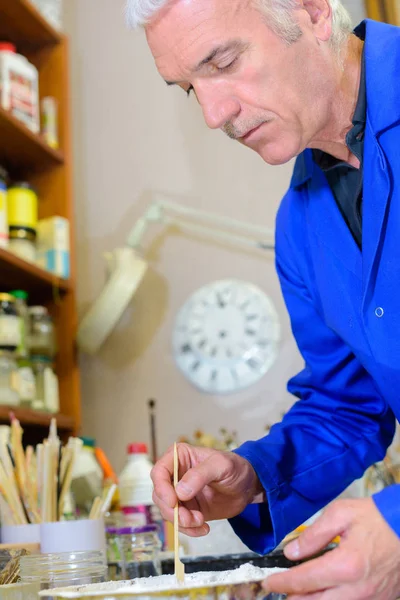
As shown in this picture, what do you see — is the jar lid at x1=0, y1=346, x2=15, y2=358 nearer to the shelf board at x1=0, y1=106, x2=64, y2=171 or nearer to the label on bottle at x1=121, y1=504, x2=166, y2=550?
the label on bottle at x1=121, y1=504, x2=166, y2=550

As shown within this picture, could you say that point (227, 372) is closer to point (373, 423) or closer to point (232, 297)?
point (232, 297)

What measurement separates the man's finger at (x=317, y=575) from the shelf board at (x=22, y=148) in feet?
5.23

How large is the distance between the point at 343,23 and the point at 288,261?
0.35m

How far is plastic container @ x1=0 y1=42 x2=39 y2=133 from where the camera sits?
6.52 ft

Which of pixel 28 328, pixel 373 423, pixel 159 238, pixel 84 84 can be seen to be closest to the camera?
pixel 373 423

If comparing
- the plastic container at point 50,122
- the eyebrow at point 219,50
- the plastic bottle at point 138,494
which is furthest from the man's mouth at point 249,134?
the plastic container at point 50,122

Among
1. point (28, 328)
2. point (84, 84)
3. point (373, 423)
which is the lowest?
point (373, 423)

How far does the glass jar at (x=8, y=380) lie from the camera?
1.76m

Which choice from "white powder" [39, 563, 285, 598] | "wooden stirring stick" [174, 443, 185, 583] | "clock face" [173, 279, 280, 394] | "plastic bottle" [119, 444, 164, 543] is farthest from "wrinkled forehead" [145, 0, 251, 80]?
"clock face" [173, 279, 280, 394]

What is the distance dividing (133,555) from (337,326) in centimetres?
48

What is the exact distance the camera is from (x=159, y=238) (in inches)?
93.8

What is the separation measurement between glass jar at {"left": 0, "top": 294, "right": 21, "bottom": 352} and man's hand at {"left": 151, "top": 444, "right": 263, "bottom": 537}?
1.00 meters

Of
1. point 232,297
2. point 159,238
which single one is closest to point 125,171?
point 159,238

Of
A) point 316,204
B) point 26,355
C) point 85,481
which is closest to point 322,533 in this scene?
point 316,204
